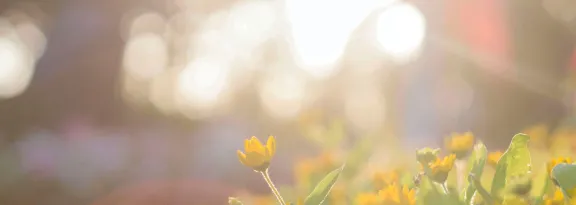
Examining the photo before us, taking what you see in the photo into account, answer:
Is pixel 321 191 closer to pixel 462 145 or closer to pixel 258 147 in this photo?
pixel 258 147

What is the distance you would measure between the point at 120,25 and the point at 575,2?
6.11 meters

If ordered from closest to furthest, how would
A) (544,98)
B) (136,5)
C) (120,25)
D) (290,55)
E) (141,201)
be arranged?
1. (141,201)
2. (544,98)
3. (120,25)
4. (136,5)
5. (290,55)

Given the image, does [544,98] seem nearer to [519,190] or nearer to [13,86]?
[519,190]

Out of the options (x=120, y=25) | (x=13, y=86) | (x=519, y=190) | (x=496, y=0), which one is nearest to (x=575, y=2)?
(x=496, y=0)

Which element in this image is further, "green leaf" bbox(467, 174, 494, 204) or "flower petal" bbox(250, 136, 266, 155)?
"flower petal" bbox(250, 136, 266, 155)

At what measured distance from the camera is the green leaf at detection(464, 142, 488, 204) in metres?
0.75

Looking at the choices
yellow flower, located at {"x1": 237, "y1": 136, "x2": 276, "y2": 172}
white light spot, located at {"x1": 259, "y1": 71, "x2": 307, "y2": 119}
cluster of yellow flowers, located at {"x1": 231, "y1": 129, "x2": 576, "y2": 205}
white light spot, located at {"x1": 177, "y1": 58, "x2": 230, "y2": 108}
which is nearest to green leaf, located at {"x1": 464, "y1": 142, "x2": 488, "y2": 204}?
cluster of yellow flowers, located at {"x1": 231, "y1": 129, "x2": 576, "y2": 205}

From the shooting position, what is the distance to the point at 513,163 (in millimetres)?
765

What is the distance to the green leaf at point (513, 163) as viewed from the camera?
74 centimetres

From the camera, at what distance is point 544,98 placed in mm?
3227

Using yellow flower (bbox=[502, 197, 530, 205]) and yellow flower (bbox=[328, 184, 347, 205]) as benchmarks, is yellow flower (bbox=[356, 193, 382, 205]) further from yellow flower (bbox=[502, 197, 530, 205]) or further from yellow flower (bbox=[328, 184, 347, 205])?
yellow flower (bbox=[328, 184, 347, 205])

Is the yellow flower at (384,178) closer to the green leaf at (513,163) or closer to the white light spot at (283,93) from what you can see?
the green leaf at (513,163)

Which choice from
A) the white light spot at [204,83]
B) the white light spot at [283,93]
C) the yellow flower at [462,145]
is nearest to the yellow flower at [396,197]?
the yellow flower at [462,145]

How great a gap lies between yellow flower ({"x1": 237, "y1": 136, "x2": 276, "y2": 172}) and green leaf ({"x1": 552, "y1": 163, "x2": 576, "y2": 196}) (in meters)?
0.35
